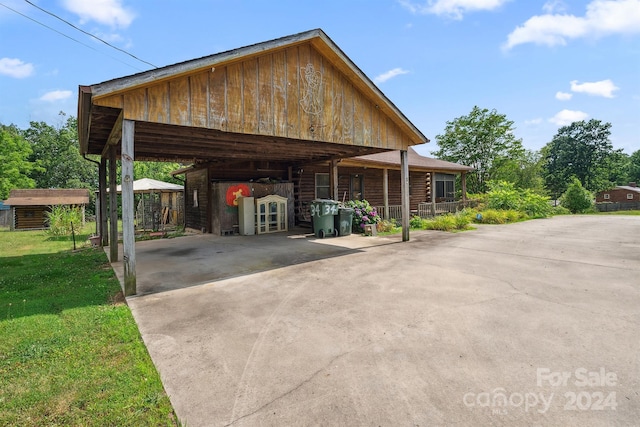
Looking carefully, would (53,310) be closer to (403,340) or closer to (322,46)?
(403,340)

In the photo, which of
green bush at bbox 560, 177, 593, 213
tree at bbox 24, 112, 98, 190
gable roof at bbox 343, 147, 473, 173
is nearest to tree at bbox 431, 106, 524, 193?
green bush at bbox 560, 177, 593, 213

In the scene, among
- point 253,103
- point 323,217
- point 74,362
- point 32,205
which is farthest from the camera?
point 32,205

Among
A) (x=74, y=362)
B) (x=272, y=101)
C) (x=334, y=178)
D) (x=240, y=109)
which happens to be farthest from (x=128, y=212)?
(x=334, y=178)

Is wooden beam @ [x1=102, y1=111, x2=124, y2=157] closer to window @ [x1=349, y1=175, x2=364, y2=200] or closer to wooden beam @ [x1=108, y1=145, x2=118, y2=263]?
wooden beam @ [x1=108, y1=145, x2=118, y2=263]

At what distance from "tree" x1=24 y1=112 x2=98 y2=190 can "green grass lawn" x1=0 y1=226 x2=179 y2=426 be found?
1255 inches

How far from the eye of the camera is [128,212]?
4793mm

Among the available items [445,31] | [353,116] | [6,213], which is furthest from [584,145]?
[6,213]

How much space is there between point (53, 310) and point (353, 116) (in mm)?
6966

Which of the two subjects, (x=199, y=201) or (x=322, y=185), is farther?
(x=322, y=185)

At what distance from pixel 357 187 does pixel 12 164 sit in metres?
30.0

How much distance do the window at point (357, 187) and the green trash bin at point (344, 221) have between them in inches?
195

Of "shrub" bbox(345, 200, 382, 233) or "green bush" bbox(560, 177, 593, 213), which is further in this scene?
"green bush" bbox(560, 177, 593, 213)

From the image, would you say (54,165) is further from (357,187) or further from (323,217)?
(323,217)

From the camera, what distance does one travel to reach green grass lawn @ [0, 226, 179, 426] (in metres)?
2.04
